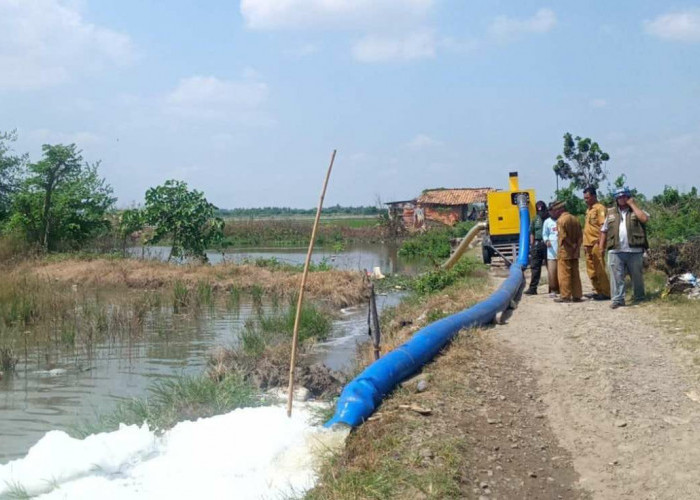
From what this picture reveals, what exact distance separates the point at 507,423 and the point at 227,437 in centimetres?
239

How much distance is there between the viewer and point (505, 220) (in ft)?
59.9

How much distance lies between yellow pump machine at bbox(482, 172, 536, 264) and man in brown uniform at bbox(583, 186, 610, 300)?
6644mm

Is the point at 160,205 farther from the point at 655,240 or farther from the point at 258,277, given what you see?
the point at 655,240

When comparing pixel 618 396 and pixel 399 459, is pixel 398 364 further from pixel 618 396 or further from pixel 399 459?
pixel 618 396

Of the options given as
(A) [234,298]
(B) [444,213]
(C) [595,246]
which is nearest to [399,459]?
(C) [595,246]

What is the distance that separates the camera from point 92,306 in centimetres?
1612

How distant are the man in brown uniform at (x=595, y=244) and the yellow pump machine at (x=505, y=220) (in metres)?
6.64

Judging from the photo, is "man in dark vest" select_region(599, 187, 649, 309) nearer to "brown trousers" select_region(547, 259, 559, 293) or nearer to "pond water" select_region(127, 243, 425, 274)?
"brown trousers" select_region(547, 259, 559, 293)

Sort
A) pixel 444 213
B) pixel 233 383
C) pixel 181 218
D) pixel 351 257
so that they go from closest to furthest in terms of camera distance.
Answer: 1. pixel 233 383
2. pixel 181 218
3. pixel 351 257
4. pixel 444 213

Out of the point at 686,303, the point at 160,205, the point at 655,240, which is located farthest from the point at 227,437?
the point at 160,205

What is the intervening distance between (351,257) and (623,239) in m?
25.0

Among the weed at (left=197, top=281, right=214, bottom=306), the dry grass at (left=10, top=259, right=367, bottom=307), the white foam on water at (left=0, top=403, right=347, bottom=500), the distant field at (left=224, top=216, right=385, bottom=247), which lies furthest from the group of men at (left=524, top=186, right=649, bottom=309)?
the distant field at (left=224, top=216, right=385, bottom=247)

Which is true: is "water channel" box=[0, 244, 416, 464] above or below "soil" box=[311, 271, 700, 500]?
below

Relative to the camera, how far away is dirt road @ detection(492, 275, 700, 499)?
4.93 m
